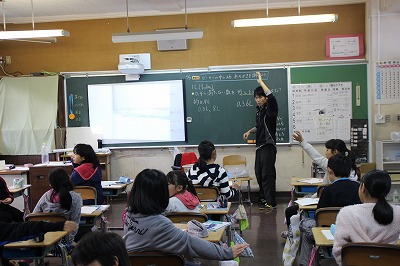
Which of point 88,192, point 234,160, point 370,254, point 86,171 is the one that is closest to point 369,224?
point 370,254

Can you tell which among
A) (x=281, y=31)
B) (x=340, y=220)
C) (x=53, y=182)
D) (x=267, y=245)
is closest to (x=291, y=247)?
(x=267, y=245)

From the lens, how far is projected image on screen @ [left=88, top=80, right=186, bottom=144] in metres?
8.02

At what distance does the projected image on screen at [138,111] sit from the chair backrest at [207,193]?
335 cm

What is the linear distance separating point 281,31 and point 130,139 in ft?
10.6

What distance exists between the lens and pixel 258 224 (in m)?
6.32

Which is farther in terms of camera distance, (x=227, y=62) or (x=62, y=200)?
(x=227, y=62)

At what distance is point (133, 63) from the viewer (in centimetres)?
779

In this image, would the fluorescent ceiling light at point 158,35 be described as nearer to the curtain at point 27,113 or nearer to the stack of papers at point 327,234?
the curtain at point 27,113

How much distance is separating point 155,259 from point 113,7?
19.7 ft

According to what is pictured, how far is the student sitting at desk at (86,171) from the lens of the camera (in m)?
5.21

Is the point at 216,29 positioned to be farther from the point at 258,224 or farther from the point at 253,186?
the point at 258,224

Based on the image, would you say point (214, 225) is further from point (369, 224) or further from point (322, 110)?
point (322, 110)

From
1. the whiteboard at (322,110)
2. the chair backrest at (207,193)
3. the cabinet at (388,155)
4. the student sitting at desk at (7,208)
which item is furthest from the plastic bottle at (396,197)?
the student sitting at desk at (7,208)

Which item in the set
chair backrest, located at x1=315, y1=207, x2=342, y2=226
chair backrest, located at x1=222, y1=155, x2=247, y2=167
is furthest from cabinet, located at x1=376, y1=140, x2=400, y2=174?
chair backrest, located at x1=315, y1=207, x2=342, y2=226
